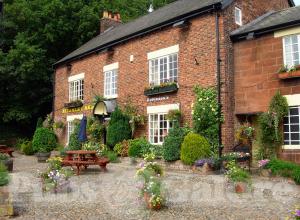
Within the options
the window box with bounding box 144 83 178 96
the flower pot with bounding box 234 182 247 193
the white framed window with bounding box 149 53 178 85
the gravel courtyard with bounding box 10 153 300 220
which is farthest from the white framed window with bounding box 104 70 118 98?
the flower pot with bounding box 234 182 247 193

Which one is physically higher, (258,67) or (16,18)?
(16,18)

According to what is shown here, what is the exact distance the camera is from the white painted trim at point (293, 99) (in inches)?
485

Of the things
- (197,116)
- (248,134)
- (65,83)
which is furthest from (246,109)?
(65,83)

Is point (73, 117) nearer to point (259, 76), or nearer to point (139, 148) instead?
point (139, 148)

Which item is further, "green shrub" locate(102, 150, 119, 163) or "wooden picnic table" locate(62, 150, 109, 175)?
"green shrub" locate(102, 150, 119, 163)

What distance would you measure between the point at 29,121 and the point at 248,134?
2314 cm

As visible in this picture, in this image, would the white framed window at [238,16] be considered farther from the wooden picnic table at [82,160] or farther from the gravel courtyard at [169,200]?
the wooden picnic table at [82,160]

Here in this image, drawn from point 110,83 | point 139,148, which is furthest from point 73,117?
point 139,148

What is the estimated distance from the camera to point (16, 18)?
29.6m

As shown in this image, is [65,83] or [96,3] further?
[96,3]

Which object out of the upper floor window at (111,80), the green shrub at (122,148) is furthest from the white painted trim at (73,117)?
the green shrub at (122,148)

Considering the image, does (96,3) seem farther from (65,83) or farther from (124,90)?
(124,90)

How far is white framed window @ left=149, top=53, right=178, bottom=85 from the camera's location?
16017 mm

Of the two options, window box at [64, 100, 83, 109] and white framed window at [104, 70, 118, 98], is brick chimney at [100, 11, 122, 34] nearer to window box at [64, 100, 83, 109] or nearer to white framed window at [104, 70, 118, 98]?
window box at [64, 100, 83, 109]
